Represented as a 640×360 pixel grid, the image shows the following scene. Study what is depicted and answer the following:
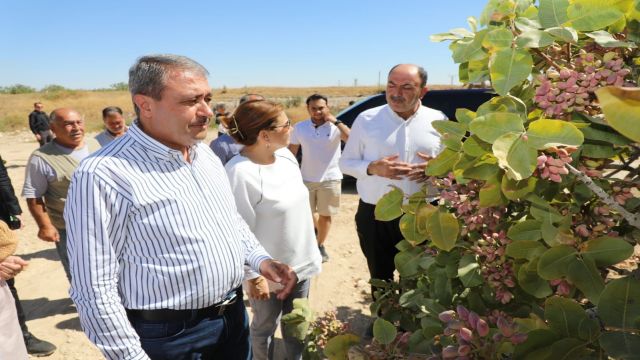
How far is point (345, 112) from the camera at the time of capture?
7.64 m

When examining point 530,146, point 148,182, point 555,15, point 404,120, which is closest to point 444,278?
point 530,146

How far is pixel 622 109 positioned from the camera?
0.46 m

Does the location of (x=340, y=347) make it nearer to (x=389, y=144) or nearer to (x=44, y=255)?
(x=389, y=144)

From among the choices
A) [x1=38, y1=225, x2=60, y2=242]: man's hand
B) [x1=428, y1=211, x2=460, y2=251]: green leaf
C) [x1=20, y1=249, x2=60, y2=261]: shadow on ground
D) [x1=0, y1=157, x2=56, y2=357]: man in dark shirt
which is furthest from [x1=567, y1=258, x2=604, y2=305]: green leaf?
[x1=20, y1=249, x2=60, y2=261]: shadow on ground

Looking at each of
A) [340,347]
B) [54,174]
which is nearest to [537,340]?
[340,347]

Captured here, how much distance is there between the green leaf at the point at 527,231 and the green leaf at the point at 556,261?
0.21ft

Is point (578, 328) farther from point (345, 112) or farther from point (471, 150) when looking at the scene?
point (345, 112)

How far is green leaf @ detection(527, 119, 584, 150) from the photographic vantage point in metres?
0.63

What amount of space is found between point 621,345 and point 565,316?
8cm

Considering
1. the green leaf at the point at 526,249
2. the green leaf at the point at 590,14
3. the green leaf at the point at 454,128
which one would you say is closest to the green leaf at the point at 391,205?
the green leaf at the point at 454,128

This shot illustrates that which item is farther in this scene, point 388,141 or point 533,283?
point 388,141

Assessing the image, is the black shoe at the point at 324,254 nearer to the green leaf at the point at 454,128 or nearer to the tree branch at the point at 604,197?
the green leaf at the point at 454,128

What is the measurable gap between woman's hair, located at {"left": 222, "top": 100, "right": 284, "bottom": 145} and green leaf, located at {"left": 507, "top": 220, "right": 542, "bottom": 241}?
1706 millimetres

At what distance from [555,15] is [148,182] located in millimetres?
1273
